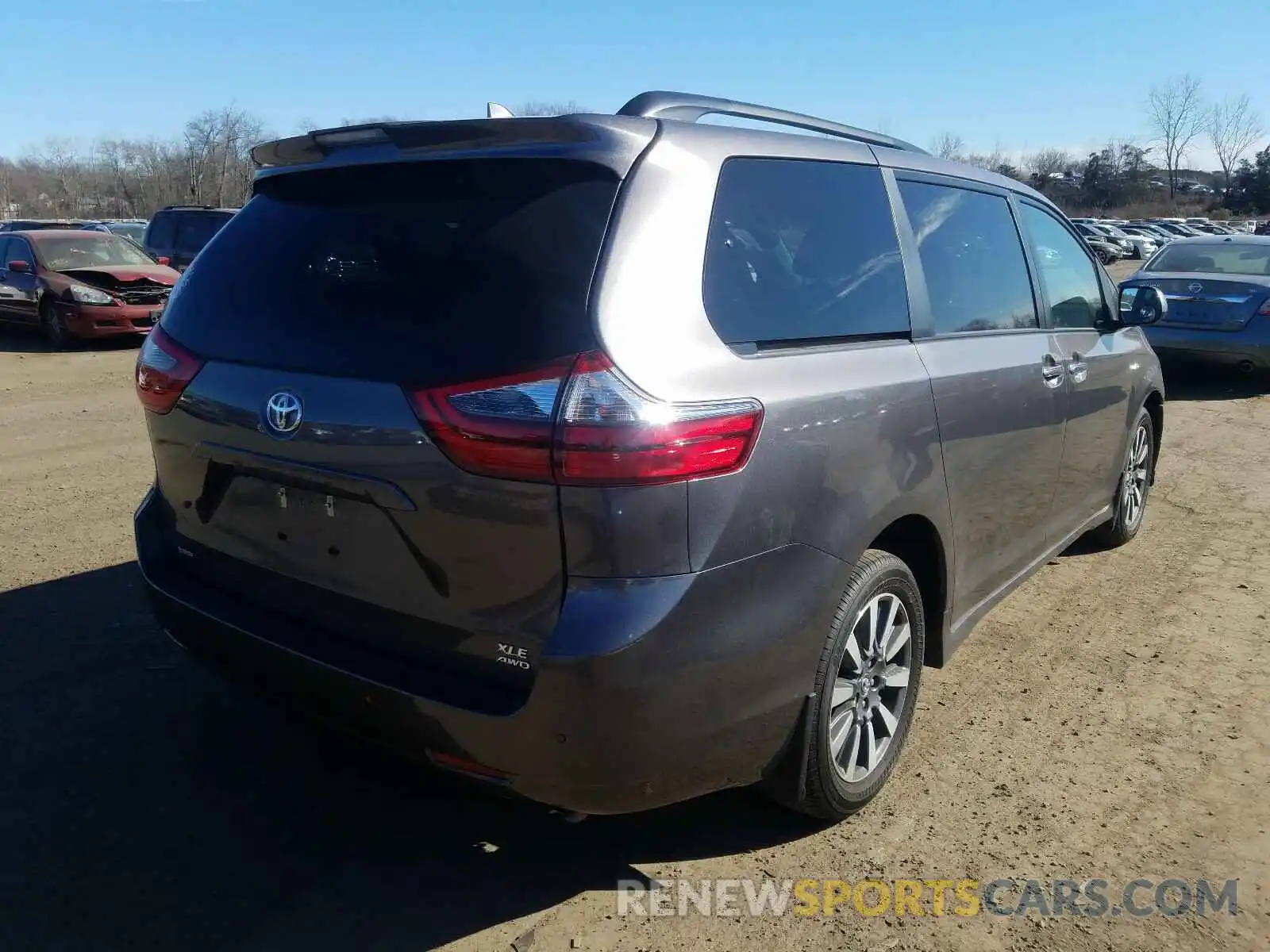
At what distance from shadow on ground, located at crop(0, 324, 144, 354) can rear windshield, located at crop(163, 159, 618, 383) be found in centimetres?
1289

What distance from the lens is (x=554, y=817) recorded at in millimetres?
3107

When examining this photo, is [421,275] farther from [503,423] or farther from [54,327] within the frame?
[54,327]

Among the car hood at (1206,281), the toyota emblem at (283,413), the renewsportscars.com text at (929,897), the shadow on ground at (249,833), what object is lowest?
the renewsportscars.com text at (929,897)

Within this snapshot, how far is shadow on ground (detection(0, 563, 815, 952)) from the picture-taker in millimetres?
2592

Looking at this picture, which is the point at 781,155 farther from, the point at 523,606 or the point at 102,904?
the point at 102,904

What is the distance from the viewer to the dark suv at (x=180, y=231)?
18672 mm

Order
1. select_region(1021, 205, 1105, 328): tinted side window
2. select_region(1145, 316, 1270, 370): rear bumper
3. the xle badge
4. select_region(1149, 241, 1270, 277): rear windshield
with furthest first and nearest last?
select_region(1149, 241, 1270, 277): rear windshield
select_region(1145, 316, 1270, 370): rear bumper
select_region(1021, 205, 1105, 328): tinted side window
the xle badge

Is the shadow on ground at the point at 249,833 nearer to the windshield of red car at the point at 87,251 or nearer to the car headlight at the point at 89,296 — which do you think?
the car headlight at the point at 89,296

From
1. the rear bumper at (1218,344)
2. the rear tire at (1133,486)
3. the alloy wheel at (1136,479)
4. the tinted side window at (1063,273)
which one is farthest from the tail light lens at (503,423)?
the rear bumper at (1218,344)

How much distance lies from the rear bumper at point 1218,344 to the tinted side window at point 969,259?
285 inches

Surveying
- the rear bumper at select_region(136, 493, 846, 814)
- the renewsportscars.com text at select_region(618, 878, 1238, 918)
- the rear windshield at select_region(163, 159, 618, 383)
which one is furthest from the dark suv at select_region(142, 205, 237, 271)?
the renewsportscars.com text at select_region(618, 878, 1238, 918)

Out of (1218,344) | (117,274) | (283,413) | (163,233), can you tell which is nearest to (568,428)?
(283,413)

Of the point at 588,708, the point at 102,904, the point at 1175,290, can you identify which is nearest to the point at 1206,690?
the point at 588,708

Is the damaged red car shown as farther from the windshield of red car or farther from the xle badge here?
the xle badge
